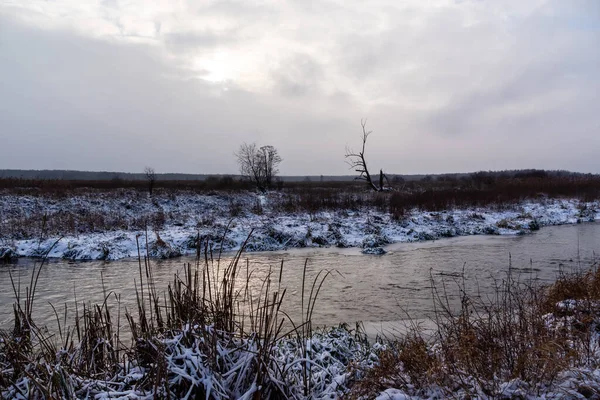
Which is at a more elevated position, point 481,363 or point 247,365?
point 247,365

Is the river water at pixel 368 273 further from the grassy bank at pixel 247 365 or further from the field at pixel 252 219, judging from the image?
the grassy bank at pixel 247 365

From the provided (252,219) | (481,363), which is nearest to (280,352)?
(481,363)

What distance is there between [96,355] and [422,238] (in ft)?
50.3

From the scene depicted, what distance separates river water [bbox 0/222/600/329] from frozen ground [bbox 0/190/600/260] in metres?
1.03

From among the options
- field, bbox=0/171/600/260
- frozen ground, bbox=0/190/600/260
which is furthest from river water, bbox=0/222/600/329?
field, bbox=0/171/600/260

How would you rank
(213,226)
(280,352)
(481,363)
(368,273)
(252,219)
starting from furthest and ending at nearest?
(252,219) < (213,226) < (368,273) < (280,352) < (481,363)

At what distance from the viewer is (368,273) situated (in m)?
11.2

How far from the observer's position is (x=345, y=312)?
7.88m

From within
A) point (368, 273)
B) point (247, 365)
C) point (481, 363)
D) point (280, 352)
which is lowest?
point (368, 273)

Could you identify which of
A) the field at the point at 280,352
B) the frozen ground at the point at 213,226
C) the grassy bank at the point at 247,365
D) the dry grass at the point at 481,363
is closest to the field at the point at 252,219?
the frozen ground at the point at 213,226

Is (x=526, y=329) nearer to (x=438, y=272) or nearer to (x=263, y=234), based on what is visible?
(x=438, y=272)

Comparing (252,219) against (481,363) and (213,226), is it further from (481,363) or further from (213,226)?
(481,363)

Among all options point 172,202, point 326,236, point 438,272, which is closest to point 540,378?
point 438,272

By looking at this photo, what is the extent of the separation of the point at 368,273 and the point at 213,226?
29.2ft
